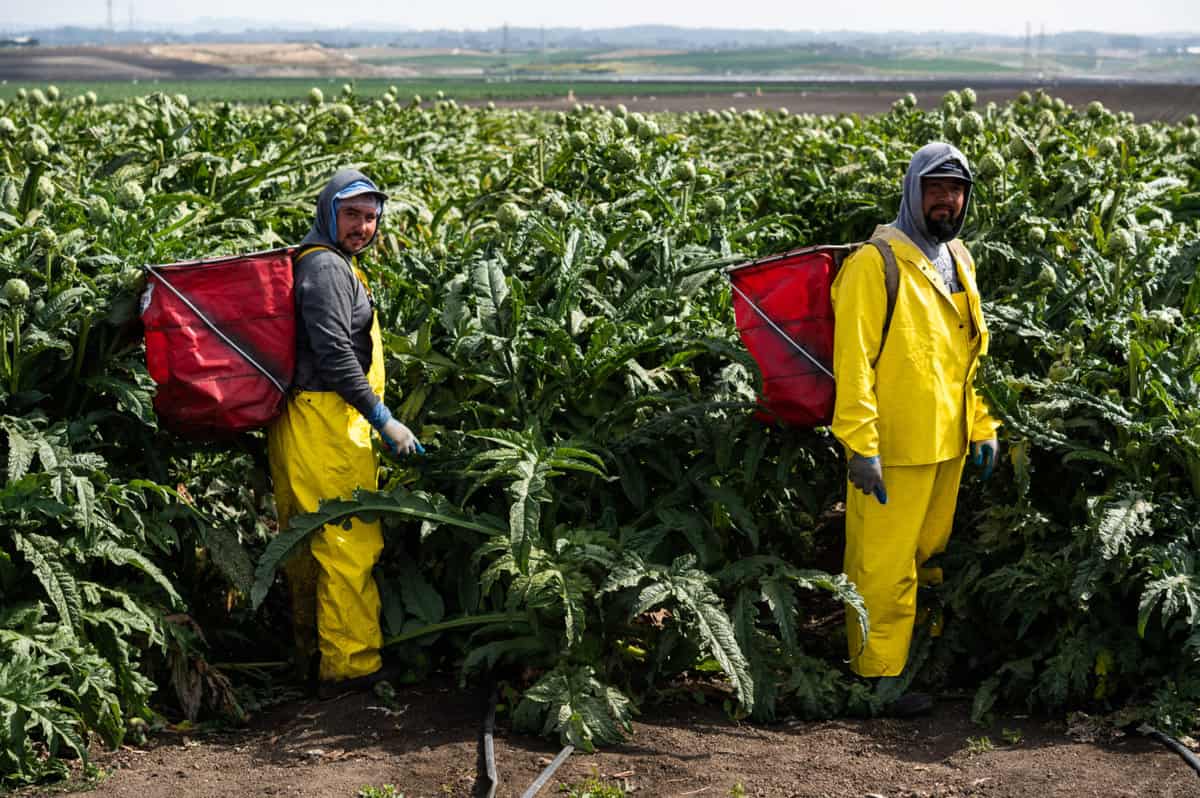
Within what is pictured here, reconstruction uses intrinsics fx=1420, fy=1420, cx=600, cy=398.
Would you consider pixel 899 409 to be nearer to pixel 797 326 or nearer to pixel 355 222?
pixel 797 326

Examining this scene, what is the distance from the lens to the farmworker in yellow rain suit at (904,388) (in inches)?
180

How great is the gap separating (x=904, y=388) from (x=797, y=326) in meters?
0.43

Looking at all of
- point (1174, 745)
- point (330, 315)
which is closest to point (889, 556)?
point (1174, 745)

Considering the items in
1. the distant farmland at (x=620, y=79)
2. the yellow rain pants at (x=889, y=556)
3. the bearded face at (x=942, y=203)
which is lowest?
the yellow rain pants at (x=889, y=556)

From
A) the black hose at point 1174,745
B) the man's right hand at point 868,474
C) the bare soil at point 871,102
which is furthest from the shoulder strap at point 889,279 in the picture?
the bare soil at point 871,102

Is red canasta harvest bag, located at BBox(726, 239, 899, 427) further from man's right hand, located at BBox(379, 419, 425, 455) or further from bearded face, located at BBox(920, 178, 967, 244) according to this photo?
man's right hand, located at BBox(379, 419, 425, 455)

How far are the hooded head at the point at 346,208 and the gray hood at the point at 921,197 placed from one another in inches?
68.6

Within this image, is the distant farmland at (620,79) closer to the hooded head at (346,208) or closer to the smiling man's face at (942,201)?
the hooded head at (346,208)

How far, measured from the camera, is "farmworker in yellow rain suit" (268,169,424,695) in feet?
15.5

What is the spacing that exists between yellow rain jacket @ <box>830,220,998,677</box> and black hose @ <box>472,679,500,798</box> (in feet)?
4.12

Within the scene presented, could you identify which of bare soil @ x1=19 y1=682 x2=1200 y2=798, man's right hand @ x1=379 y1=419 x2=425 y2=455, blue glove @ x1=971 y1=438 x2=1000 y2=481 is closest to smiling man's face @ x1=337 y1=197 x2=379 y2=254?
man's right hand @ x1=379 y1=419 x2=425 y2=455

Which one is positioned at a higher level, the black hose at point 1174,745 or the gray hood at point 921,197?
the gray hood at point 921,197

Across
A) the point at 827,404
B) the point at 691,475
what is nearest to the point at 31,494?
the point at 691,475

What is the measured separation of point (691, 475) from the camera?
17.1 feet
